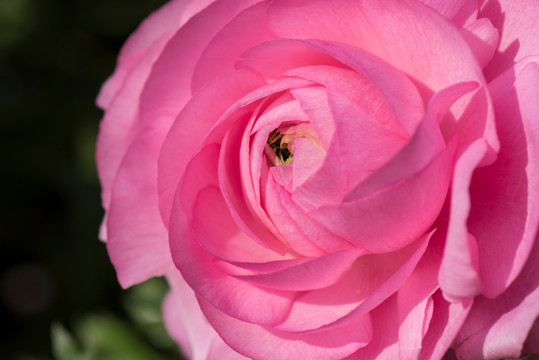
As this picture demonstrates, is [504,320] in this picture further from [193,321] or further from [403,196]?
[193,321]

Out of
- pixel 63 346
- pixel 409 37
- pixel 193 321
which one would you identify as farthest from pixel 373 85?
pixel 63 346

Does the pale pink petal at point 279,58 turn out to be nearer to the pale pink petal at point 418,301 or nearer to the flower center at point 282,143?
the flower center at point 282,143

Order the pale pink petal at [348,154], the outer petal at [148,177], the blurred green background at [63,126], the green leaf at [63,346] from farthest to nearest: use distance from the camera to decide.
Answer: the blurred green background at [63,126]
the green leaf at [63,346]
the outer petal at [148,177]
the pale pink petal at [348,154]

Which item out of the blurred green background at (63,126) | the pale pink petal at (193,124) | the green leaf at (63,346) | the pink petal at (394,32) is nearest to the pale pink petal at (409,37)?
the pink petal at (394,32)

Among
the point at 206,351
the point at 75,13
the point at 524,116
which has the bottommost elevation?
the point at 75,13

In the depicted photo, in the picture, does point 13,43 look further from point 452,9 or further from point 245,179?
point 452,9

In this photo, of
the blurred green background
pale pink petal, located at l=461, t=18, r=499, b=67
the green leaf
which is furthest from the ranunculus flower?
the blurred green background

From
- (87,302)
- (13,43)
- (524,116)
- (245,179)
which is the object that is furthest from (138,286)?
(524,116)
